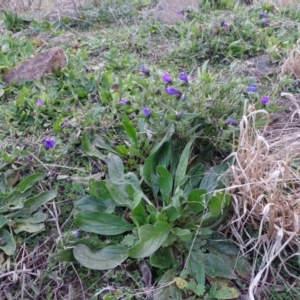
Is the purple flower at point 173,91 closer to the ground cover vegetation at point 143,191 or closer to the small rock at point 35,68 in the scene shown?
the ground cover vegetation at point 143,191

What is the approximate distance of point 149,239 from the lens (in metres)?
1.63

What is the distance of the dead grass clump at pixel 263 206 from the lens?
159 cm

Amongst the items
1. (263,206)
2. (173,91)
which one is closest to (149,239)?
(263,206)

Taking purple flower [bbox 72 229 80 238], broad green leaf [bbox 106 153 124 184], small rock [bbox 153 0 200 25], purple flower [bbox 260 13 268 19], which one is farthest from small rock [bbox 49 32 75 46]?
purple flower [bbox 72 229 80 238]

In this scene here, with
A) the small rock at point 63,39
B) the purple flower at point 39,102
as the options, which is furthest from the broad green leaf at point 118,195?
the small rock at point 63,39

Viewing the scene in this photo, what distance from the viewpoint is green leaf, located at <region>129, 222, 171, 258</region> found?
5.24 feet

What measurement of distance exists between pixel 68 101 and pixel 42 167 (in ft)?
1.98

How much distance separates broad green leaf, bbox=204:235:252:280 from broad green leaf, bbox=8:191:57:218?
700mm

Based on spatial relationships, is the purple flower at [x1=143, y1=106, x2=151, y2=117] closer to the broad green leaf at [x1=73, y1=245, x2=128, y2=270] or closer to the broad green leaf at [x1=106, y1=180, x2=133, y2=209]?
the broad green leaf at [x1=106, y1=180, x2=133, y2=209]

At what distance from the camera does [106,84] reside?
106 inches

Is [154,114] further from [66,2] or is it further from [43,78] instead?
[66,2]

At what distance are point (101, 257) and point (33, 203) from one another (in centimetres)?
42

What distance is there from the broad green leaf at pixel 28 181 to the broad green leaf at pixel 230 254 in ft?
2.61

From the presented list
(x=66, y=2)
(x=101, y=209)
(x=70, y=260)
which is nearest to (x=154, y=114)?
(x=101, y=209)
